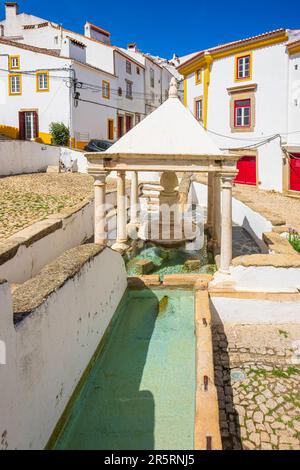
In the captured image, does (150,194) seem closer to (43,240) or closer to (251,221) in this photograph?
(251,221)

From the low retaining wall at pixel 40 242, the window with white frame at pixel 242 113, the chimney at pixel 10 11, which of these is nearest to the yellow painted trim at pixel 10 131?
the chimney at pixel 10 11

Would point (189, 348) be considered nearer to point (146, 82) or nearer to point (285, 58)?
point (285, 58)

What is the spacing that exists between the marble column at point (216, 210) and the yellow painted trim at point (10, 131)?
75.3 feet

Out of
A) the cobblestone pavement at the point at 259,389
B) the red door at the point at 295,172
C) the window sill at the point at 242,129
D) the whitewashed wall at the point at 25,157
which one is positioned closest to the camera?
the cobblestone pavement at the point at 259,389

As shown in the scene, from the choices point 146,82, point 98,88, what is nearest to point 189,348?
point 98,88

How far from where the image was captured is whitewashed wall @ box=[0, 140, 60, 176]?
1919 cm

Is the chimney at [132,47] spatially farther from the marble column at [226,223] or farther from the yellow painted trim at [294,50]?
the marble column at [226,223]

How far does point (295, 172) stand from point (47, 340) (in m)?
19.8

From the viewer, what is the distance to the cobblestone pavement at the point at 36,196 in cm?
1081

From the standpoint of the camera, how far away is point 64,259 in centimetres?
571

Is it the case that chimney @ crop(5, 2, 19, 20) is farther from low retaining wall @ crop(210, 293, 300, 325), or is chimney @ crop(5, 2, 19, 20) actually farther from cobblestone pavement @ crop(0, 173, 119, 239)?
low retaining wall @ crop(210, 293, 300, 325)

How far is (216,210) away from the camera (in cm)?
1202
